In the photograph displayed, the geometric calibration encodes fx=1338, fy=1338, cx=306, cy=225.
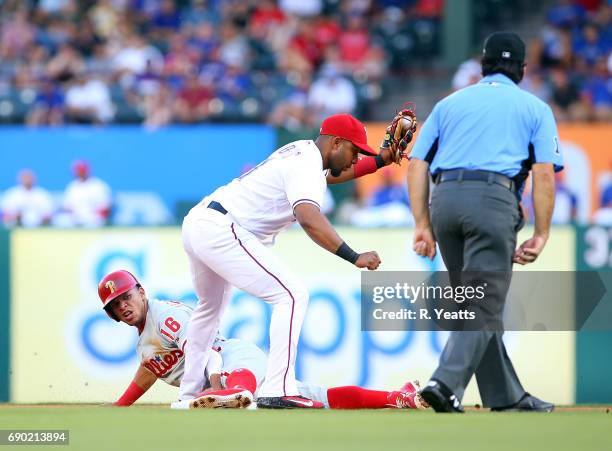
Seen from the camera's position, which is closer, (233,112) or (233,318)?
(233,318)

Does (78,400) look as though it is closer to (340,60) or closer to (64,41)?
(340,60)

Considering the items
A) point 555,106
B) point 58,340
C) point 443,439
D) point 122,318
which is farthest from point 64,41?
point 443,439

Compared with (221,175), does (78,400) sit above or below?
below

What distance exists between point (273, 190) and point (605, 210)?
8.59m

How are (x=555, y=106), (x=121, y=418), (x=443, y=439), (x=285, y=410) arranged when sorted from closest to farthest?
(x=443, y=439) < (x=121, y=418) < (x=285, y=410) < (x=555, y=106)

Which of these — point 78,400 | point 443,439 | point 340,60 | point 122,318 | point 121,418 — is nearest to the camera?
point 443,439

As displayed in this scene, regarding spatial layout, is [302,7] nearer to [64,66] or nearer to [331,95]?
[331,95]

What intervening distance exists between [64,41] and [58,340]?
1045 cm

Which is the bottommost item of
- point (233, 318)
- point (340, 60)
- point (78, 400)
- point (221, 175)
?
point (78, 400)

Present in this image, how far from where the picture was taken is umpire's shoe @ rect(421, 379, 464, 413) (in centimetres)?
643

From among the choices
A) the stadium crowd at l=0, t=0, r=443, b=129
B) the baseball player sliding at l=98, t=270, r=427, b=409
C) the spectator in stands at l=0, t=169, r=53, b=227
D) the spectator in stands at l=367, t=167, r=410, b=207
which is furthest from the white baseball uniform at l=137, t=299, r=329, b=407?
the stadium crowd at l=0, t=0, r=443, b=129

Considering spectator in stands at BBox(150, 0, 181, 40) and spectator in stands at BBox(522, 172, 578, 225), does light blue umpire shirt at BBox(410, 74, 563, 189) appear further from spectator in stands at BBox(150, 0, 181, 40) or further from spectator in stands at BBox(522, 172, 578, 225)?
spectator in stands at BBox(150, 0, 181, 40)

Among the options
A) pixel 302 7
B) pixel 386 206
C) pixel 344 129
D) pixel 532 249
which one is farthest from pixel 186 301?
pixel 302 7

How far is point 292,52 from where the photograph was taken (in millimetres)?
18672
